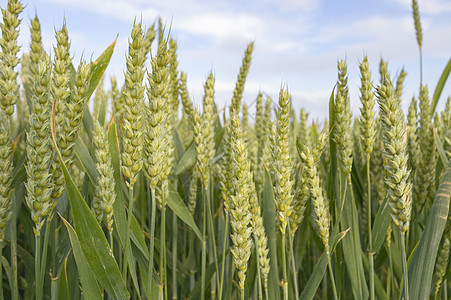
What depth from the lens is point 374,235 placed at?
1291 mm

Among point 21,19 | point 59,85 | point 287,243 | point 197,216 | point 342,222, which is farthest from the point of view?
point 197,216

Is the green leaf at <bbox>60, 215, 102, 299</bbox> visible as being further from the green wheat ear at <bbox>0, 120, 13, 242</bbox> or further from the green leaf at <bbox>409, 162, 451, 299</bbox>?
the green leaf at <bbox>409, 162, 451, 299</bbox>

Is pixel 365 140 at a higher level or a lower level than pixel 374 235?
higher

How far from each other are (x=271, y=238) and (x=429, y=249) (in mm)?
486

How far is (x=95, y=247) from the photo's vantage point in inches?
37.4

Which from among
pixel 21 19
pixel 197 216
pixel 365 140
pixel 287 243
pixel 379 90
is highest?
pixel 21 19

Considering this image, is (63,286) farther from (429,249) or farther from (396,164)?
(429,249)

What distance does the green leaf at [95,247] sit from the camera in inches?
36.2

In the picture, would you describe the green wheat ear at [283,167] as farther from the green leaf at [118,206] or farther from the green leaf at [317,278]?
the green leaf at [118,206]

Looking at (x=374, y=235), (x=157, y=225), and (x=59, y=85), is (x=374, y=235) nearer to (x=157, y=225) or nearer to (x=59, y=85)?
(x=157, y=225)

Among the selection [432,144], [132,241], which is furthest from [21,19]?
[432,144]

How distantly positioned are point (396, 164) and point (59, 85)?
2.95ft

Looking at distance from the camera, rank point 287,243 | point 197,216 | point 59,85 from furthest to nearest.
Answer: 1. point 197,216
2. point 287,243
3. point 59,85

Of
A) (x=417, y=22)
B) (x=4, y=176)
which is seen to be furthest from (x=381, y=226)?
(x=417, y=22)
